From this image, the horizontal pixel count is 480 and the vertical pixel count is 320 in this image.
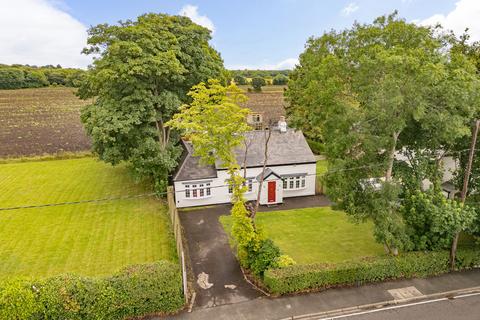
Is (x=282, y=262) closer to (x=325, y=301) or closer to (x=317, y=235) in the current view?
(x=325, y=301)

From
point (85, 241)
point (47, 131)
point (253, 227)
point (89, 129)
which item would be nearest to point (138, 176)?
point (89, 129)

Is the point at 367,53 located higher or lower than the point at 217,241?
higher

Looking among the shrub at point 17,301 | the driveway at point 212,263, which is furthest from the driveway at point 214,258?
the shrub at point 17,301

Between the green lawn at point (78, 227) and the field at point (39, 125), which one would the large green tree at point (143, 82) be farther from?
the field at point (39, 125)

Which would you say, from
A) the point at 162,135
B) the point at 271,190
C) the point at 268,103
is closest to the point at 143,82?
the point at 162,135

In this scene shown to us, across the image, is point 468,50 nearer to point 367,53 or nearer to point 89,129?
point 367,53

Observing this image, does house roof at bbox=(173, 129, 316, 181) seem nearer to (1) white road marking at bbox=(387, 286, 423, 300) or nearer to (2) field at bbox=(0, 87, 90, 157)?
(1) white road marking at bbox=(387, 286, 423, 300)
